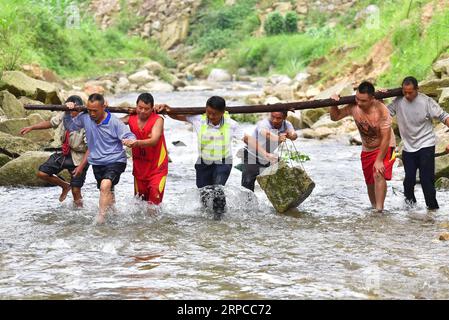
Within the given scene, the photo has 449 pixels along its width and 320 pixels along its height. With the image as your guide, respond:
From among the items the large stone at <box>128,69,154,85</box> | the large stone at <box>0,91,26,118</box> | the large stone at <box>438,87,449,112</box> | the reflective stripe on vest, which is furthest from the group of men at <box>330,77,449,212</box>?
the large stone at <box>128,69,154,85</box>

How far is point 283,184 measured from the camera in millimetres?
9203

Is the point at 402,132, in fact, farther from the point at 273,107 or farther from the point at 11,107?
the point at 11,107

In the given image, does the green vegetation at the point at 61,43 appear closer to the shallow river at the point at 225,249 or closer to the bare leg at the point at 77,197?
the shallow river at the point at 225,249

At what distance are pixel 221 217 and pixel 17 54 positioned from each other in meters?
11.1

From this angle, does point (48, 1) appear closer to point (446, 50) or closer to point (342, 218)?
point (446, 50)

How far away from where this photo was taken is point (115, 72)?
118 feet

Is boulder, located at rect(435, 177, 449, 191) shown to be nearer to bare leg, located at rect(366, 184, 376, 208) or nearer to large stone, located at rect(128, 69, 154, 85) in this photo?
bare leg, located at rect(366, 184, 376, 208)

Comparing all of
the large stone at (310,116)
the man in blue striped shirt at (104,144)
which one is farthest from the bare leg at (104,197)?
the large stone at (310,116)

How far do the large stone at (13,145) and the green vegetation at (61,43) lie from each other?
5507mm

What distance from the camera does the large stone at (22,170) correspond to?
11.3 meters

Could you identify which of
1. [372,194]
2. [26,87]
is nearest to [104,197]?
[372,194]

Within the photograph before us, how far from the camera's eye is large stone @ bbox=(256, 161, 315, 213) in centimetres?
916
